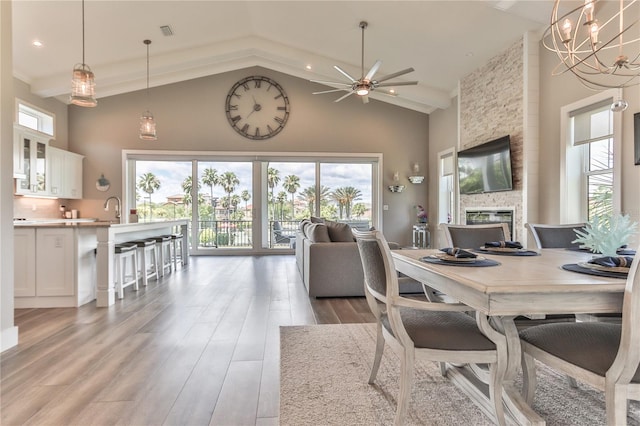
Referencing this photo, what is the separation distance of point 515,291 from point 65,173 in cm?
824

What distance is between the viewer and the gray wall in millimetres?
7598

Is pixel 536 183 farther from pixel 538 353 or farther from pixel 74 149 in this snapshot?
pixel 74 149

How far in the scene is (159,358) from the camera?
2.39 meters

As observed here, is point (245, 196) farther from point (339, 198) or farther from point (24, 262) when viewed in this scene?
point (24, 262)

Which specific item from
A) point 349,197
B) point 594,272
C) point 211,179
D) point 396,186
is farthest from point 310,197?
point 594,272

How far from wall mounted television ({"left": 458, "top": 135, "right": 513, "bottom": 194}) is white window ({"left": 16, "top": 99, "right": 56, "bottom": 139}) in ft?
26.2

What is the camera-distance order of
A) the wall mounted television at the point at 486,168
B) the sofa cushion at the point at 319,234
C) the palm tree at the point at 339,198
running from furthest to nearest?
the palm tree at the point at 339,198 → the wall mounted television at the point at 486,168 → the sofa cushion at the point at 319,234

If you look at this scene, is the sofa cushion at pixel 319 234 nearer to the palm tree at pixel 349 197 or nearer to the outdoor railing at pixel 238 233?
the outdoor railing at pixel 238 233

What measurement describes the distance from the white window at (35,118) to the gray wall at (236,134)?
57 centimetres

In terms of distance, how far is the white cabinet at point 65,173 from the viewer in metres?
6.59

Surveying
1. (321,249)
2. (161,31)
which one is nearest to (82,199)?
(161,31)

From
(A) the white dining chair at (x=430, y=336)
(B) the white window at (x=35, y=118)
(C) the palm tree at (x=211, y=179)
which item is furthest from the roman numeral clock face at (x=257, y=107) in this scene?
(A) the white dining chair at (x=430, y=336)

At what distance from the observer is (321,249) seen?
13.5ft

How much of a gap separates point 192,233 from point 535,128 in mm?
6882
